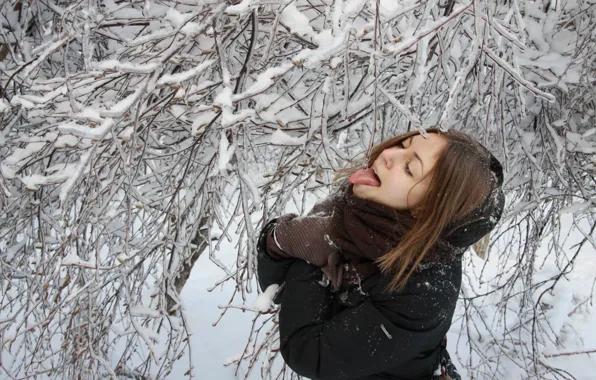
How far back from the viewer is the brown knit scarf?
1.17 metres

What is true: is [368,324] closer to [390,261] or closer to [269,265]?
[390,261]

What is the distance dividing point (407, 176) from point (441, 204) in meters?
0.12

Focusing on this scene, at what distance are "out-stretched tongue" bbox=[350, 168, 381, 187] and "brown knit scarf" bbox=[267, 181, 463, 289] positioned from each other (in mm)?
45

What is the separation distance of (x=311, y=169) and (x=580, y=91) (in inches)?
55.4

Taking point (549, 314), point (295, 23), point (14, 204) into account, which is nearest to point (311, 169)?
point (295, 23)

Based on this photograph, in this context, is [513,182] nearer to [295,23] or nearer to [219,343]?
[295,23]

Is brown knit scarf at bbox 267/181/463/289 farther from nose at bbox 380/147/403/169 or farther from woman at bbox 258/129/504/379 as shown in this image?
nose at bbox 380/147/403/169

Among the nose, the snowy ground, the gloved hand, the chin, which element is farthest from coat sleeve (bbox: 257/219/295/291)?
the snowy ground

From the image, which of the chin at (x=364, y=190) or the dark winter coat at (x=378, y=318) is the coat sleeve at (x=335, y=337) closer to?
the dark winter coat at (x=378, y=318)

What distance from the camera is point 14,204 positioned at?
236cm

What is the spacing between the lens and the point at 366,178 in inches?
48.7

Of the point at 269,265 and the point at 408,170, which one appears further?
the point at 269,265

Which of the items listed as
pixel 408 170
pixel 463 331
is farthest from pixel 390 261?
pixel 463 331

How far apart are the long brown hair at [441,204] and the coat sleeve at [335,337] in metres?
0.11
